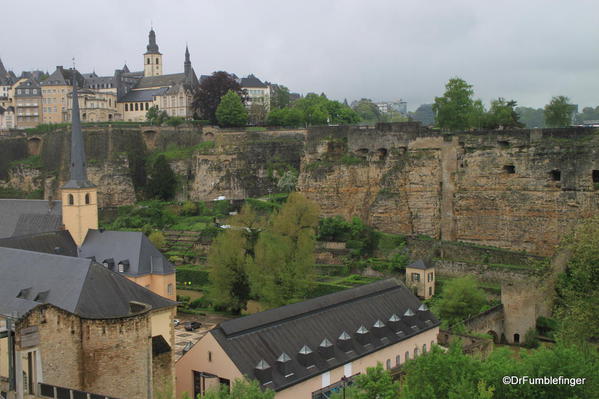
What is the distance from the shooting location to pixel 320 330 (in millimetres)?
28219

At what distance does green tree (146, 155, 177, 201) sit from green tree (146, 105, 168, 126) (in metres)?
8.97

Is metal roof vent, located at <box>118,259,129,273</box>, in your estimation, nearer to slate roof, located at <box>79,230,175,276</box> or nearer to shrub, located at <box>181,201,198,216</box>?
slate roof, located at <box>79,230,175,276</box>

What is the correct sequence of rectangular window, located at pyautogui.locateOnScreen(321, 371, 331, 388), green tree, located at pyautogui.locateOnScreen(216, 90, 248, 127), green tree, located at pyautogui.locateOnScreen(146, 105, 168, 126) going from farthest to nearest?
green tree, located at pyautogui.locateOnScreen(146, 105, 168, 126) → green tree, located at pyautogui.locateOnScreen(216, 90, 248, 127) → rectangular window, located at pyautogui.locateOnScreen(321, 371, 331, 388)

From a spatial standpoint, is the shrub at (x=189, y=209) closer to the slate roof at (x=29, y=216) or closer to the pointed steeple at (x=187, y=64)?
the slate roof at (x=29, y=216)

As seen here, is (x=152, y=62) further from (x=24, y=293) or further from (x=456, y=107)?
(x=24, y=293)

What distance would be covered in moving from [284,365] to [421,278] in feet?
60.5

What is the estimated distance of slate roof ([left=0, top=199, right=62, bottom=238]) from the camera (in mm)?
45812

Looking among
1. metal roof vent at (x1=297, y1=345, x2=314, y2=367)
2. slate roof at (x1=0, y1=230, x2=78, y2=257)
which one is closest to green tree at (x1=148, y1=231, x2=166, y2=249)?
slate roof at (x1=0, y1=230, x2=78, y2=257)

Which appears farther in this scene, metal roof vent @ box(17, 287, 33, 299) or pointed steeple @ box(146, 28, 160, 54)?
pointed steeple @ box(146, 28, 160, 54)

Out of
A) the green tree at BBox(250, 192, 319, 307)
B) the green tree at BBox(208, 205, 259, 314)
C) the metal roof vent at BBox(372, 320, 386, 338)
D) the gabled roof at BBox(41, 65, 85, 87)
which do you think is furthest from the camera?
the gabled roof at BBox(41, 65, 85, 87)

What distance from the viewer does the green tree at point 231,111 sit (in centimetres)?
7150

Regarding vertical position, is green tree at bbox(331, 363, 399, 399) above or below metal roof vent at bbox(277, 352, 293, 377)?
above

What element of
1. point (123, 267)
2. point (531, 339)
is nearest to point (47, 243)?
point (123, 267)

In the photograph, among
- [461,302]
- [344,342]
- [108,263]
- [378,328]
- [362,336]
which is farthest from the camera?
[108,263]
